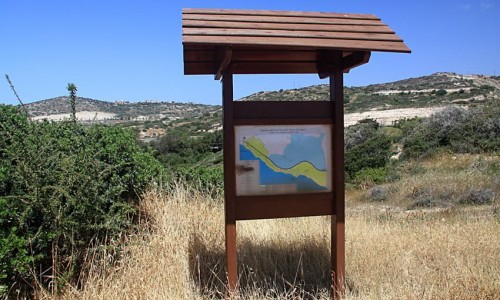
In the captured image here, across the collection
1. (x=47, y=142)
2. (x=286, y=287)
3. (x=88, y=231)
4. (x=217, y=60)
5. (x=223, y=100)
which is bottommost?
(x=286, y=287)

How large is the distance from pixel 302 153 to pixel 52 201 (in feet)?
7.75

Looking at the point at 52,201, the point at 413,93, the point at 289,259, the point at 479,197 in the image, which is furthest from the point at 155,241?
the point at 413,93

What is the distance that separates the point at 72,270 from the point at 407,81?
220ft

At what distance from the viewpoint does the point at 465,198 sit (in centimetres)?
1049

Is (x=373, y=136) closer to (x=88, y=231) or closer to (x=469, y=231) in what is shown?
(x=469, y=231)

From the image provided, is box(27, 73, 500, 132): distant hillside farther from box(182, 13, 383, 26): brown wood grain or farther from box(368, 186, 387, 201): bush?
box(182, 13, 383, 26): brown wood grain

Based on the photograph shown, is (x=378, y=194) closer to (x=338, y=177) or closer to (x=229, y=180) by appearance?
(x=338, y=177)

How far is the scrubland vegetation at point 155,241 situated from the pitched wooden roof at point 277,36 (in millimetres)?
1655

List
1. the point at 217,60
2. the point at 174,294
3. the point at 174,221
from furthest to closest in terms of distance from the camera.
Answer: the point at 174,221 → the point at 217,60 → the point at 174,294

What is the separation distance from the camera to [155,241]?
15.9 feet

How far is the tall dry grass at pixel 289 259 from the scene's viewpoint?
13.3 feet

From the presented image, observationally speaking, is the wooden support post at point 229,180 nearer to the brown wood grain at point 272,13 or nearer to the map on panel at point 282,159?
the map on panel at point 282,159

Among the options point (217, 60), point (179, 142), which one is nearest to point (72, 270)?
point (217, 60)

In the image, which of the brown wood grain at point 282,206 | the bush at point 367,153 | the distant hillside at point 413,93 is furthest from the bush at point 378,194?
the distant hillside at point 413,93
